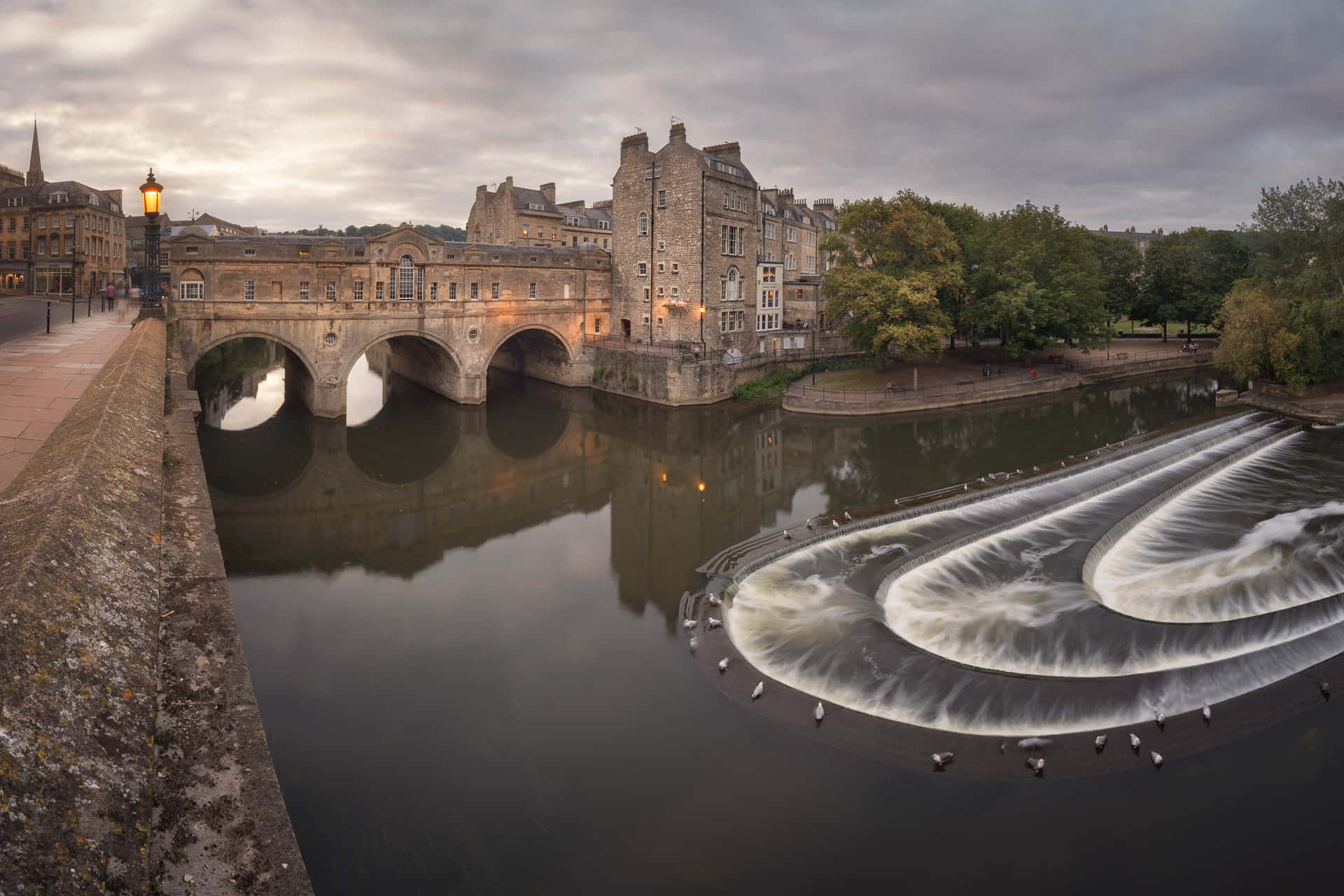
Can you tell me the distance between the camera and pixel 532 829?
10977 millimetres

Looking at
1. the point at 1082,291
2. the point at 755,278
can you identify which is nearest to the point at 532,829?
the point at 755,278

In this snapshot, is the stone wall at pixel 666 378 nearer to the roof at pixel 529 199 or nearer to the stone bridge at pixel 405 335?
the stone bridge at pixel 405 335

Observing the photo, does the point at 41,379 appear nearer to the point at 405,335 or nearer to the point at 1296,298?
the point at 405,335

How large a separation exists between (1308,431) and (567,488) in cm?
3258

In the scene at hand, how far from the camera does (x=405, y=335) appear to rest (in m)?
41.2

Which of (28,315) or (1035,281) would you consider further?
(1035,281)

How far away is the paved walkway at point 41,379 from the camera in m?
9.01

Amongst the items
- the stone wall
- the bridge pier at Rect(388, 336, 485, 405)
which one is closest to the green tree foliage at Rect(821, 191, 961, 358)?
the stone wall

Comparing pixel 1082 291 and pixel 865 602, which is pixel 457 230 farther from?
pixel 865 602

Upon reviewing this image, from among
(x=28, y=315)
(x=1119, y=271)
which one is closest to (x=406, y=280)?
(x=28, y=315)

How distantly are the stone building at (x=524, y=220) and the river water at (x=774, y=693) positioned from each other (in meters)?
43.9

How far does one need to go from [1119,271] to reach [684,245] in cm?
4132

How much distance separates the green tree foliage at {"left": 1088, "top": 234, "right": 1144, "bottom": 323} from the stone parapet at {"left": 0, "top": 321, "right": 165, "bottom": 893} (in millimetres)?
69896

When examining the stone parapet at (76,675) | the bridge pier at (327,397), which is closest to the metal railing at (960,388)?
the bridge pier at (327,397)
